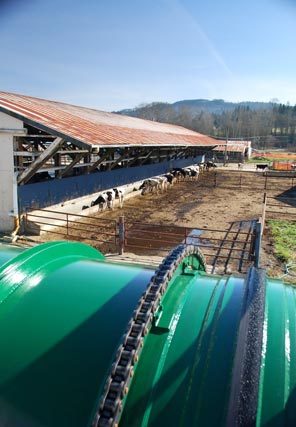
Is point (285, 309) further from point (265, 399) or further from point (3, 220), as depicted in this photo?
point (3, 220)

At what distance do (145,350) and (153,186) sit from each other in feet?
71.8

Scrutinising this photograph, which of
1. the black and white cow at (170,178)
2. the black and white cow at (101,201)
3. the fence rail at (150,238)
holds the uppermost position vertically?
the black and white cow at (170,178)

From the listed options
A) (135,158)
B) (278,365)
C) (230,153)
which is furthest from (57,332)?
(230,153)

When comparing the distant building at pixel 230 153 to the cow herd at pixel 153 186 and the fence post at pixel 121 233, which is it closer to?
the cow herd at pixel 153 186

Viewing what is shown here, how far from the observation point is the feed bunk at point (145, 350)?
1.34 m

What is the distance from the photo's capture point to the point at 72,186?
51.9 feet

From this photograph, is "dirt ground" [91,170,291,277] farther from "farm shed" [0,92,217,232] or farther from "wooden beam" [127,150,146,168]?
Result: "wooden beam" [127,150,146,168]

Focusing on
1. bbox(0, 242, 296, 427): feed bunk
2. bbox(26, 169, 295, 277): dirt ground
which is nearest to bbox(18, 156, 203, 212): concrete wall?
bbox(26, 169, 295, 277): dirt ground

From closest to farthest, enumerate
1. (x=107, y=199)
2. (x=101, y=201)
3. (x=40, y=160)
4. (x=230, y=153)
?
(x=40, y=160) < (x=101, y=201) < (x=107, y=199) < (x=230, y=153)

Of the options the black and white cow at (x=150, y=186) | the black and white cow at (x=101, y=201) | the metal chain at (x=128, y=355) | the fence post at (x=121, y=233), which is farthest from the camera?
the black and white cow at (x=150, y=186)

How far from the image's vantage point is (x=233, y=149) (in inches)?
2320

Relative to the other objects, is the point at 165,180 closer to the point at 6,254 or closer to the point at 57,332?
the point at 6,254

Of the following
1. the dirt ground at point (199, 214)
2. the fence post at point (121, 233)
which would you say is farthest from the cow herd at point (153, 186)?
the fence post at point (121, 233)

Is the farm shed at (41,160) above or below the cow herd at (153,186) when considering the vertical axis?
above
